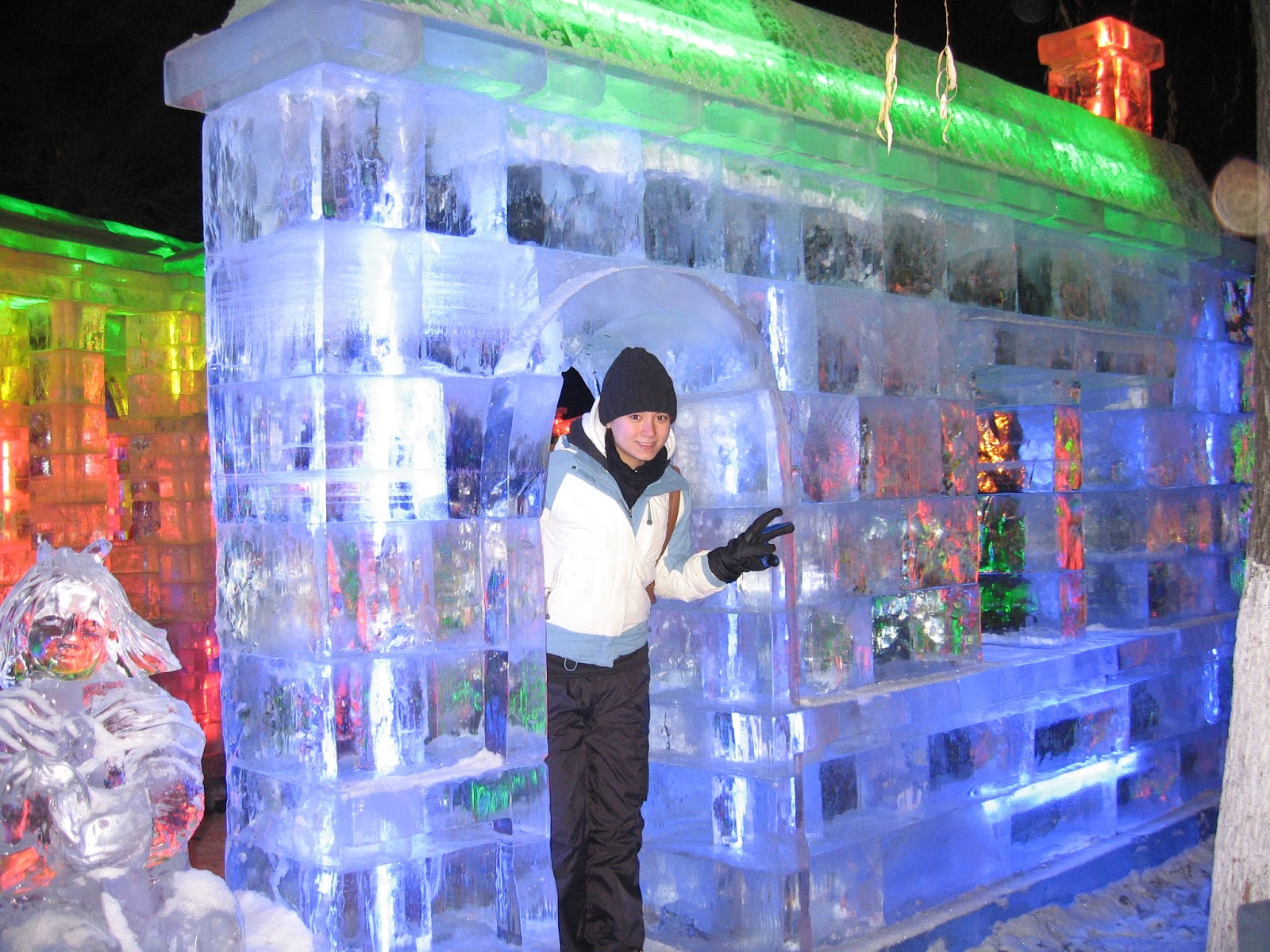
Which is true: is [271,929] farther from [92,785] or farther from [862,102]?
[862,102]

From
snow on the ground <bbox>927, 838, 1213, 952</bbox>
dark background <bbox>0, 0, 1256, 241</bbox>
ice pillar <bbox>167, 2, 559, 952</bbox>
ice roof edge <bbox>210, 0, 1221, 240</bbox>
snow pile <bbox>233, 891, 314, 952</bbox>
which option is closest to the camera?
snow pile <bbox>233, 891, 314, 952</bbox>

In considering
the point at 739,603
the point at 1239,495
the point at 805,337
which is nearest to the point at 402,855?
the point at 739,603

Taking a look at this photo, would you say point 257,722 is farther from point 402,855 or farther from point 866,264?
point 866,264

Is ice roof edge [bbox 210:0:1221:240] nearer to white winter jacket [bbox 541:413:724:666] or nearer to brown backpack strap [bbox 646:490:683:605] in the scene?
white winter jacket [bbox 541:413:724:666]

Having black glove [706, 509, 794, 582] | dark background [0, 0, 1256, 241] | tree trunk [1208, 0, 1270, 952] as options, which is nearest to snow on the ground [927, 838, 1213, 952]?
tree trunk [1208, 0, 1270, 952]

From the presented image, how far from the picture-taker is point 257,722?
3363 mm

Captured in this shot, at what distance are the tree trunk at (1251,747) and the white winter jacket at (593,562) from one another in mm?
1746

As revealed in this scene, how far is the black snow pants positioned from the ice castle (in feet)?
1.24

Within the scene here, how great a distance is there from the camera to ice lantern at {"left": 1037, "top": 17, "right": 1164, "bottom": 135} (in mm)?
6508

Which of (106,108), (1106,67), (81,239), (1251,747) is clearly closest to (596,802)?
(1251,747)

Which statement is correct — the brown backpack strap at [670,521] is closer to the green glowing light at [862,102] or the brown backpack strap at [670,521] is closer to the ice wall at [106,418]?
the green glowing light at [862,102]

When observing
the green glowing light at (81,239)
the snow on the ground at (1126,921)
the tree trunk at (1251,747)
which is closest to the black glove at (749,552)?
the tree trunk at (1251,747)

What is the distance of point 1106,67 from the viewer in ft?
21.4

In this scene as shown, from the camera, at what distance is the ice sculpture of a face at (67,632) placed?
9.12 feet
